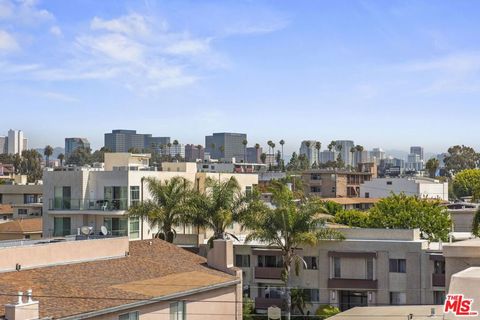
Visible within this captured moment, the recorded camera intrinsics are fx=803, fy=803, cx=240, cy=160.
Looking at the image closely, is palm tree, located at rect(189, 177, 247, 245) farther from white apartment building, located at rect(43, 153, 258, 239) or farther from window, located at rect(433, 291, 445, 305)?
window, located at rect(433, 291, 445, 305)

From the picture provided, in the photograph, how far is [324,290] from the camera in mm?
53000

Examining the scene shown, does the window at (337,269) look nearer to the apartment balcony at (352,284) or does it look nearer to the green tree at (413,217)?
the apartment balcony at (352,284)

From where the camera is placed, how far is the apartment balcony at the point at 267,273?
5438cm

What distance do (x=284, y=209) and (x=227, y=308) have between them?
15.1 meters

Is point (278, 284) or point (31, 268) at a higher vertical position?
point (31, 268)

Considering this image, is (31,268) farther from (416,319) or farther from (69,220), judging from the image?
(69,220)

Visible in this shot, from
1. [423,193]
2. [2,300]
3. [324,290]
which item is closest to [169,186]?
[324,290]

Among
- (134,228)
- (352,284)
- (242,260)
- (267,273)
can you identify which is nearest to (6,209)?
(134,228)

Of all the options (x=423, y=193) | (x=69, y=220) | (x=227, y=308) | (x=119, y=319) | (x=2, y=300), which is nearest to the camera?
(x=2, y=300)

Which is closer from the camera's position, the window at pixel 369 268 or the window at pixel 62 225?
the window at pixel 369 268

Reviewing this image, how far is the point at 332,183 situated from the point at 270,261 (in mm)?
85825

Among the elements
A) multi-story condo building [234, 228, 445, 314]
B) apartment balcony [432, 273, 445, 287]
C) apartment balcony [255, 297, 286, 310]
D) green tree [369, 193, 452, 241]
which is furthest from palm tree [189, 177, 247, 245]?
green tree [369, 193, 452, 241]

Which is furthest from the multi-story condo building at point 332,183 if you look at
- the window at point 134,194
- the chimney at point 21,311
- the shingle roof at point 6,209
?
the chimney at point 21,311

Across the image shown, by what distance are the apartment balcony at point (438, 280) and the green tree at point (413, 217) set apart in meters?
17.5
